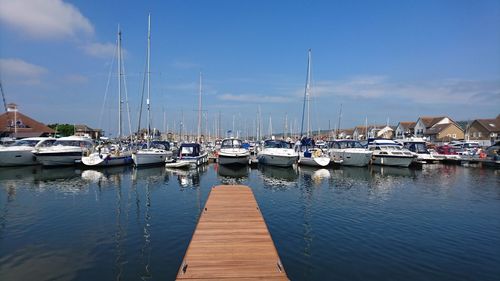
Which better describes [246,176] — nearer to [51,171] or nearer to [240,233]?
[51,171]

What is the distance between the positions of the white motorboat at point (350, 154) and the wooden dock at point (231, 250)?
29492mm

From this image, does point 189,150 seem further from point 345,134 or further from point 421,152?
point 345,134

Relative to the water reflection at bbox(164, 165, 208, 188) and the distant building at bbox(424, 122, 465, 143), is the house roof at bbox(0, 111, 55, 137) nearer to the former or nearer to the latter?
the water reflection at bbox(164, 165, 208, 188)

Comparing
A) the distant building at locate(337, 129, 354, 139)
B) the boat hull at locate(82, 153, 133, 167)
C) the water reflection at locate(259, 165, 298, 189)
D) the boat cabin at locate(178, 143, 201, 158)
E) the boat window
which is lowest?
the water reflection at locate(259, 165, 298, 189)

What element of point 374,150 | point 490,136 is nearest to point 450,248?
point 374,150

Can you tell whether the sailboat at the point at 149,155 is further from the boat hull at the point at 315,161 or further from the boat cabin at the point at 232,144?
the boat hull at the point at 315,161

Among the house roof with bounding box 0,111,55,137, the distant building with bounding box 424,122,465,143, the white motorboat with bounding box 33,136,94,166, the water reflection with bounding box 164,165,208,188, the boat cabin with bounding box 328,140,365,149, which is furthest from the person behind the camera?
the distant building with bounding box 424,122,465,143

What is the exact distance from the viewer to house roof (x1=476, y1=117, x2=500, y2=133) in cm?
7806

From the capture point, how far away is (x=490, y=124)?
263ft

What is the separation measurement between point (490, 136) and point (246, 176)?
73.2 m

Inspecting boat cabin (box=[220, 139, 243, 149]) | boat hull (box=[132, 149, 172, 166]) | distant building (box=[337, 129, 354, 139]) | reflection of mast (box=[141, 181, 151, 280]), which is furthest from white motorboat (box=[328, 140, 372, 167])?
distant building (box=[337, 129, 354, 139])

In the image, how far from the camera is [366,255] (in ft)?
34.6

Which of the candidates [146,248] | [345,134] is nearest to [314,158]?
[146,248]

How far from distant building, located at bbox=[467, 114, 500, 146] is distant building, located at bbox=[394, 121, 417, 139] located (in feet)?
58.5
